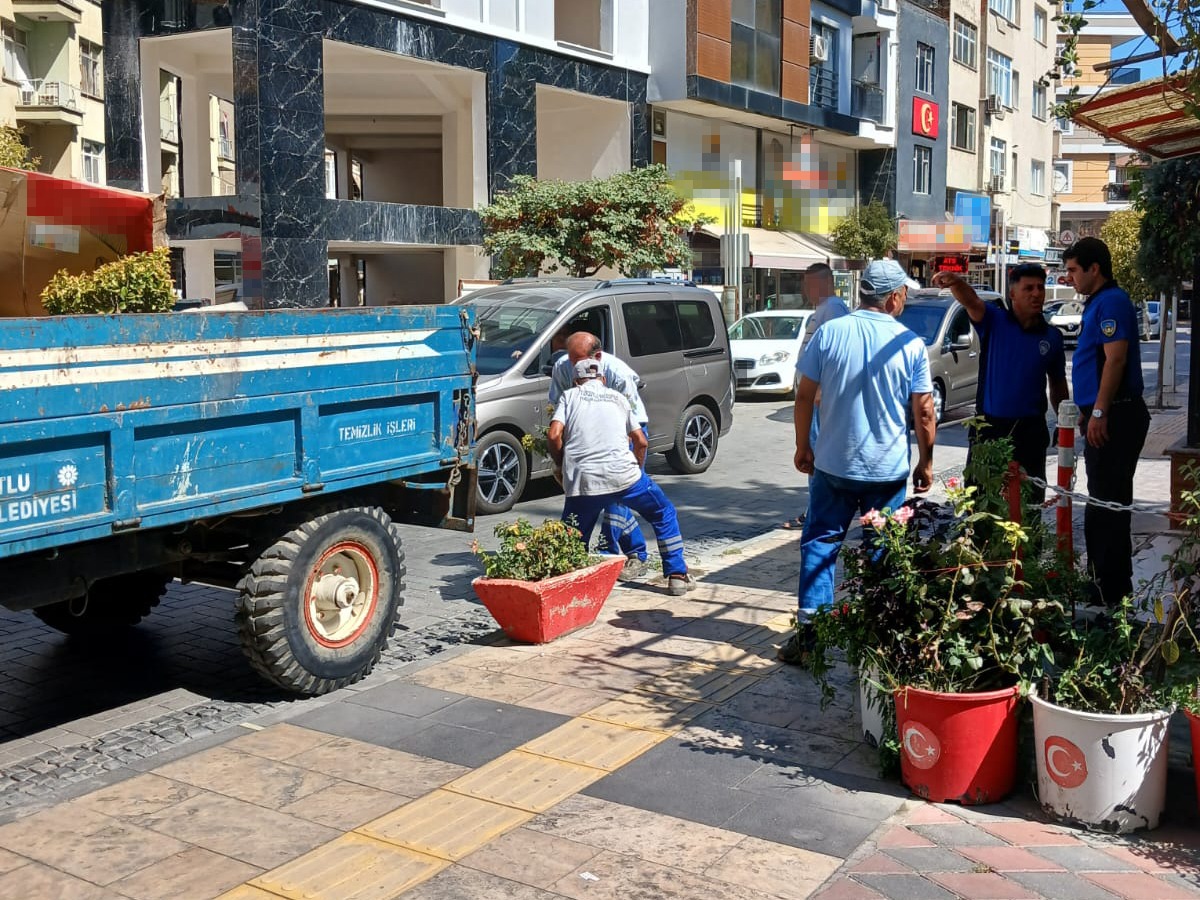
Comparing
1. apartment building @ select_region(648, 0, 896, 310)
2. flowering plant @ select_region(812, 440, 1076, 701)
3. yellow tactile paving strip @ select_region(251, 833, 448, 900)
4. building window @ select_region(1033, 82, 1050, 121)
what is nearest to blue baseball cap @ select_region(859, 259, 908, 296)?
flowering plant @ select_region(812, 440, 1076, 701)

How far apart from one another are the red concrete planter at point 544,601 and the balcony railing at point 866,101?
32243 mm

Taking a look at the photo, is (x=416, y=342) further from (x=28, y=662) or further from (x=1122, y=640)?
(x=1122, y=640)

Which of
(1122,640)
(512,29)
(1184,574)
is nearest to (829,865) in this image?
(1122,640)

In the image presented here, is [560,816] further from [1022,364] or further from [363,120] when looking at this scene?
[363,120]

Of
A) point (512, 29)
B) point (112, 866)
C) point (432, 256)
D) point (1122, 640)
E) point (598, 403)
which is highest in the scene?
point (512, 29)

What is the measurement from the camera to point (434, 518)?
672 centimetres

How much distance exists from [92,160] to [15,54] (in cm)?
426

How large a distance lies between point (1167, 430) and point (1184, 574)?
13273mm

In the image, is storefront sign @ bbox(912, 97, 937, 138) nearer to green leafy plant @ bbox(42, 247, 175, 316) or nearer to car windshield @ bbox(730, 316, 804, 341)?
car windshield @ bbox(730, 316, 804, 341)

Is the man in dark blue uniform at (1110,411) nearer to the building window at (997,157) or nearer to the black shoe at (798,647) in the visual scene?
the black shoe at (798,647)

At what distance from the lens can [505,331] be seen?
37.2ft

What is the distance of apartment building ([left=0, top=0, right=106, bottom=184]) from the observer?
36062 mm

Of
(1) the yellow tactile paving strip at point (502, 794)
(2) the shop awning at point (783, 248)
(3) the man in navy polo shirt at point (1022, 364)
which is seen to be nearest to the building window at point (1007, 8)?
(2) the shop awning at point (783, 248)

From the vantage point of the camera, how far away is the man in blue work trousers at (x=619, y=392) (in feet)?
24.3
